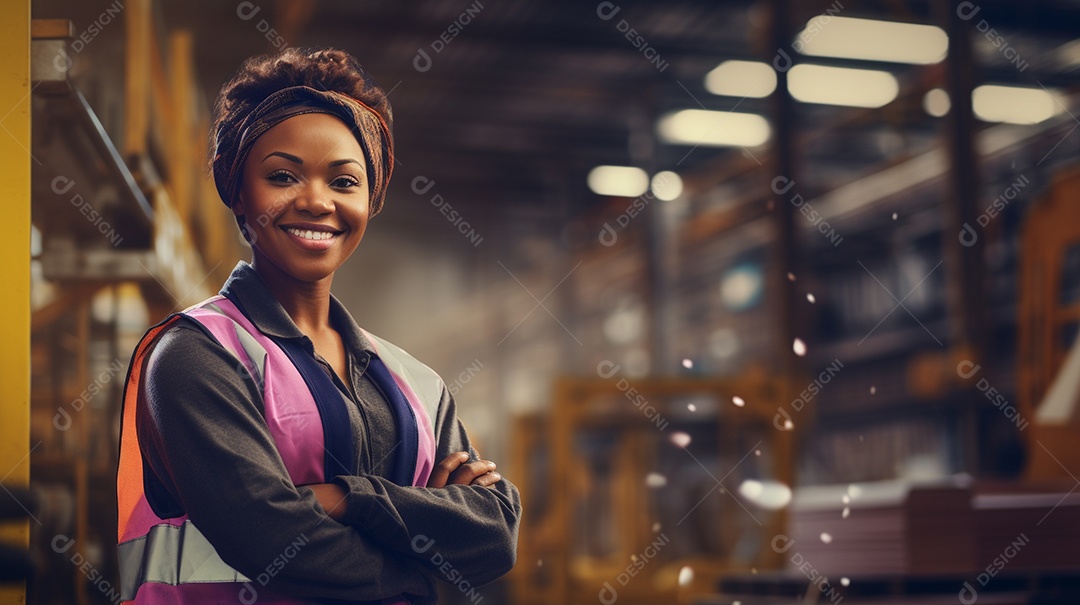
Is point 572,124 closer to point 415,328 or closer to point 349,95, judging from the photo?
point 415,328

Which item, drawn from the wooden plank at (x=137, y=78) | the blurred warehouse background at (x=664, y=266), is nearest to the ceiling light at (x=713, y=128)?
the blurred warehouse background at (x=664, y=266)

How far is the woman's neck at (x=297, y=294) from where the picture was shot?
175 cm

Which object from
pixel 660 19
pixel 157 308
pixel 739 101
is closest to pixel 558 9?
pixel 660 19

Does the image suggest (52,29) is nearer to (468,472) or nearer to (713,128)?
(468,472)

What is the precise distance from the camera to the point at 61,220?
5707mm

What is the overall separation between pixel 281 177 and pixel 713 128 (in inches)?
670

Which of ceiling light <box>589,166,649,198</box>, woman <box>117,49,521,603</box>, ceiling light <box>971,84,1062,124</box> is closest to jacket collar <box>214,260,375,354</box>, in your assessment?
woman <box>117,49,521,603</box>

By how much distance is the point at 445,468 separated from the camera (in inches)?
69.4

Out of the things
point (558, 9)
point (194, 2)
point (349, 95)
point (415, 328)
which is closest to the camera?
point (349, 95)

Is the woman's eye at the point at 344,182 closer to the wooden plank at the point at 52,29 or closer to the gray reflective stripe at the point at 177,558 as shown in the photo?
the gray reflective stripe at the point at 177,558

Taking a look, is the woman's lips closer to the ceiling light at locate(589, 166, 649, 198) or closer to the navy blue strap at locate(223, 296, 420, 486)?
the navy blue strap at locate(223, 296, 420, 486)

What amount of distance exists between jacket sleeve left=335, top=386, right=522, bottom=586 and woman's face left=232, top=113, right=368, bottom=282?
351mm

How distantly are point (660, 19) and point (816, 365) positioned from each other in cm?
649

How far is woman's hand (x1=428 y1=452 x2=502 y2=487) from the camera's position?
176cm
